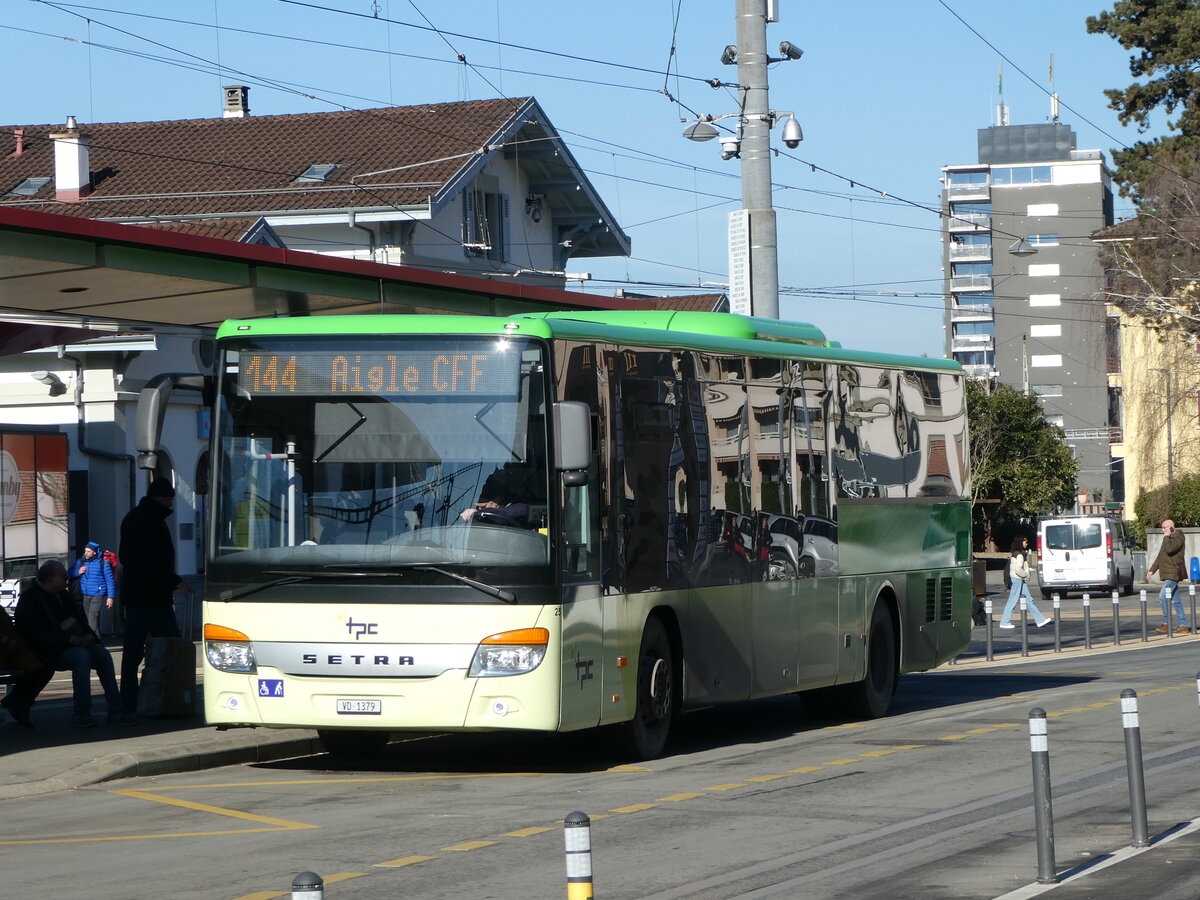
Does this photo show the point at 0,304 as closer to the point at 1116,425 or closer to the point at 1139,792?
the point at 1139,792

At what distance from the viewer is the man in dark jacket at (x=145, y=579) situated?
1537cm

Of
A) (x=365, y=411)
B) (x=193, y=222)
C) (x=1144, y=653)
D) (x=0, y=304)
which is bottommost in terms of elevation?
(x=1144, y=653)

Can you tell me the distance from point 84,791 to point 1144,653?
1809cm

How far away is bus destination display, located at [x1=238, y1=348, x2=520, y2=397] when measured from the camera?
1210 cm

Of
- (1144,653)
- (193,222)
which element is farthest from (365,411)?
(193,222)

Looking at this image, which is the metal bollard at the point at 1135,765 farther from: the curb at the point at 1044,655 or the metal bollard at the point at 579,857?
the curb at the point at 1044,655

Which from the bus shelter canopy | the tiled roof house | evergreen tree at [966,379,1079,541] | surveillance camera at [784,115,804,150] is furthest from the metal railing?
the bus shelter canopy

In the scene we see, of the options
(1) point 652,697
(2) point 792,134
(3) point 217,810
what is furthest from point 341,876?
(2) point 792,134

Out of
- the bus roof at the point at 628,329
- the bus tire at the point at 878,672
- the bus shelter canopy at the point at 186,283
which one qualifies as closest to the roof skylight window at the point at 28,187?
the bus shelter canopy at the point at 186,283

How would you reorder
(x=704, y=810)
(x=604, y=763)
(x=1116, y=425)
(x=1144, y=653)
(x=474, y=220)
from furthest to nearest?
(x=1116, y=425), (x=474, y=220), (x=1144, y=653), (x=604, y=763), (x=704, y=810)

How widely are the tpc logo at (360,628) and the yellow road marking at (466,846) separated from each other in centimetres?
269

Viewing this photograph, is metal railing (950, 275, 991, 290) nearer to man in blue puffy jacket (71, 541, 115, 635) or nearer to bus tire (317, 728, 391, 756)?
man in blue puffy jacket (71, 541, 115, 635)

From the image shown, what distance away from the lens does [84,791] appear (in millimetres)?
12258

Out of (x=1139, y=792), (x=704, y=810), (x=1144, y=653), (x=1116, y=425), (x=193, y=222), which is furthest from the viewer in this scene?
(x=1116, y=425)
